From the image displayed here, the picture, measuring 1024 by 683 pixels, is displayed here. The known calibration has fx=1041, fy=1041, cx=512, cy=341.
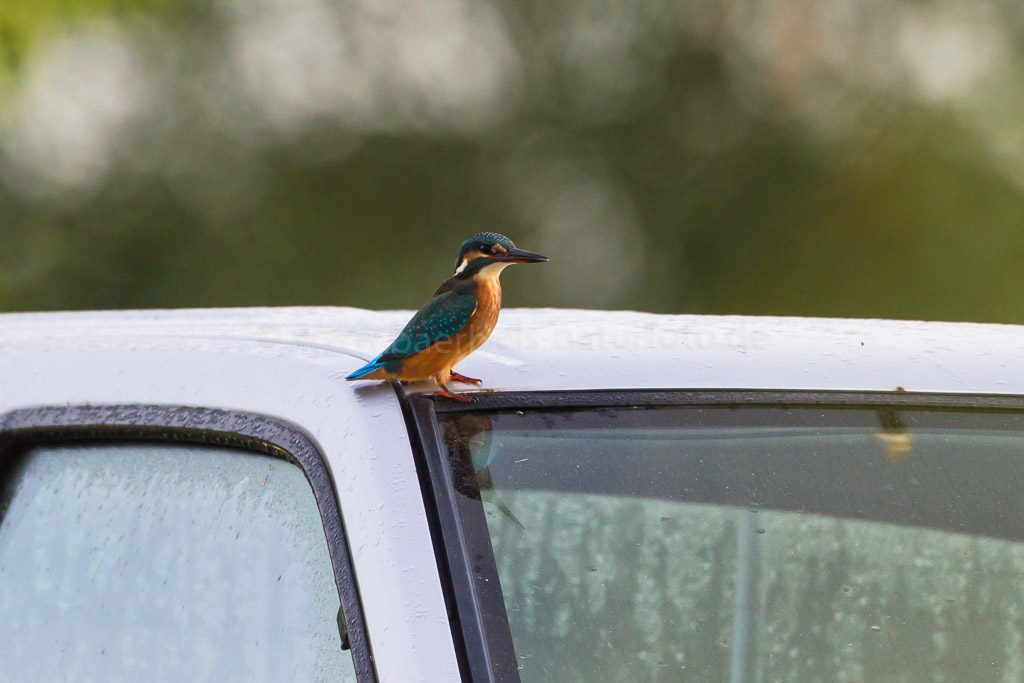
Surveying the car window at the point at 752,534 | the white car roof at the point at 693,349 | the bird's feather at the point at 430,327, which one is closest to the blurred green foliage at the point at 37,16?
the white car roof at the point at 693,349

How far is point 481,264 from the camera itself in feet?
4.65

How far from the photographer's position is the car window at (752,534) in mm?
1142

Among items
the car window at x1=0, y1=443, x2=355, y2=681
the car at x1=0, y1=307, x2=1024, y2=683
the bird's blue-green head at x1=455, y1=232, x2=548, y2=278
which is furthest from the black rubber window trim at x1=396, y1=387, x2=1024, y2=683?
the bird's blue-green head at x1=455, y1=232, x2=548, y2=278

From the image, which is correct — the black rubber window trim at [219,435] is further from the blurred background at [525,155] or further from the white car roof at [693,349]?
the blurred background at [525,155]

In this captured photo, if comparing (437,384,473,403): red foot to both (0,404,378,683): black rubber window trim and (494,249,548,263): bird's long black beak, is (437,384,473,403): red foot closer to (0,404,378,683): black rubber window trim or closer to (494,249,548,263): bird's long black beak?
(0,404,378,683): black rubber window trim

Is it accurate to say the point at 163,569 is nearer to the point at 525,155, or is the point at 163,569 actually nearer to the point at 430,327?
the point at 430,327

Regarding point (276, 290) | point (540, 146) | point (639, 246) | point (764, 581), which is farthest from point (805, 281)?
point (764, 581)

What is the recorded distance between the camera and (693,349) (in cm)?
126

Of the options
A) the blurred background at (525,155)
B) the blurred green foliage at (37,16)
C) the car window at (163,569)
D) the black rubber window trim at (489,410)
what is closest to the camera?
the black rubber window trim at (489,410)

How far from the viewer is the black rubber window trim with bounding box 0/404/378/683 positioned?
40.4 inches

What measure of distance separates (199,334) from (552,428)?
0.57 metres

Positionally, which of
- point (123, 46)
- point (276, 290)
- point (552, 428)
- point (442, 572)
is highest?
point (123, 46)

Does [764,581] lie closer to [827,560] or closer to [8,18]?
[827,560]

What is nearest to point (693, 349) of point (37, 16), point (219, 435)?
point (219, 435)
